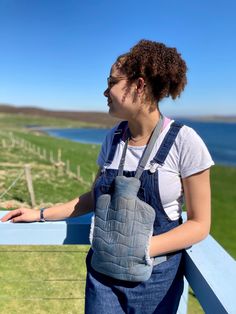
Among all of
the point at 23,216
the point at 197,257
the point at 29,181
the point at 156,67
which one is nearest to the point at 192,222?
the point at 197,257

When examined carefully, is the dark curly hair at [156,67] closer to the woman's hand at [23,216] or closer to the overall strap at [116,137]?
the overall strap at [116,137]

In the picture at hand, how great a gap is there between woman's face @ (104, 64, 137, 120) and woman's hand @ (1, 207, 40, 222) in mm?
625

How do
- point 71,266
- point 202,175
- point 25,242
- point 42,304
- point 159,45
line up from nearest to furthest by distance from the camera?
1. point 202,175
2. point 159,45
3. point 25,242
4. point 42,304
5. point 71,266

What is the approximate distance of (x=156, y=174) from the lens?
1.34 m

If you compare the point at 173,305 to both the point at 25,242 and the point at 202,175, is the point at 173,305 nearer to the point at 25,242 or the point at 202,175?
the point at 202,175

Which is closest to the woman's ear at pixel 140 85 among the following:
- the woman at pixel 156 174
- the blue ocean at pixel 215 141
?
the woman at pixel 156 174

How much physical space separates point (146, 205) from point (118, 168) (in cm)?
21

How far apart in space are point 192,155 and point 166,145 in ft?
0.36

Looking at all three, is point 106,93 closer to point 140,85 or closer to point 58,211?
point 140,85

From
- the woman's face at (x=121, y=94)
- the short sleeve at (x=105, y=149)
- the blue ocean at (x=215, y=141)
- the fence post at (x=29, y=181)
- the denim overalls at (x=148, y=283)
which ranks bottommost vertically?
the blue ocean at (x=215, y=141)

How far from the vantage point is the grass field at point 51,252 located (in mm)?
3139

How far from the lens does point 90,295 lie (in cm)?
150

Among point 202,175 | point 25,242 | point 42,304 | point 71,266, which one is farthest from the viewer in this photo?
point 71,266

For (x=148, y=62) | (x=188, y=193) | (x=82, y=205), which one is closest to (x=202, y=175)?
(x=188, y=193)
